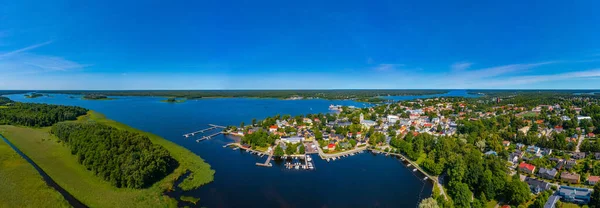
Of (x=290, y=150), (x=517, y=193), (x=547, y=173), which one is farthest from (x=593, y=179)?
(x=290, y=150)

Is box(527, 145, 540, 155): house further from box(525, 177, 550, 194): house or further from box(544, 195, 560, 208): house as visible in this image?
box(544, 195, 560, 208): house

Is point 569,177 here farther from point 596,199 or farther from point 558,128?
point 558,128

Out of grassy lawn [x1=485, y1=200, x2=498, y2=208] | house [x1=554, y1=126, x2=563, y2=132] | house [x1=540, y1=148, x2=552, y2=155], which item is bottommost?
grassy lawn [x1=485, y1=200, x2=498, y2=208]

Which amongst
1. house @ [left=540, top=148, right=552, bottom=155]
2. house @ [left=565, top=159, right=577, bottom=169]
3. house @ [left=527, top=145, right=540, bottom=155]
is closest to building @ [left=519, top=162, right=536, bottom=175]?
house @ [left=565, top=159, right=577, bottom=169]

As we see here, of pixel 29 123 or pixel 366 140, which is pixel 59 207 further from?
pixel 29 123

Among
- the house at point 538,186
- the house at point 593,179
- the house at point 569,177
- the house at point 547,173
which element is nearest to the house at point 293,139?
the house at point 538,186

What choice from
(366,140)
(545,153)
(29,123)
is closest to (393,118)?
(366,140)

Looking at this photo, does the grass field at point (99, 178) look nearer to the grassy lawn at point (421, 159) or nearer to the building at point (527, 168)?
the grassy lawn at point (421, 159)
